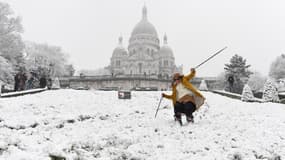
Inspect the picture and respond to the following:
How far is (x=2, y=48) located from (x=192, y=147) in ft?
103

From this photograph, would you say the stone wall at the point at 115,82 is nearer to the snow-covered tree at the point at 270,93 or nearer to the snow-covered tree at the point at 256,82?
the snow-covered tree at the point at 256,82

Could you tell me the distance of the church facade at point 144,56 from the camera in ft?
288

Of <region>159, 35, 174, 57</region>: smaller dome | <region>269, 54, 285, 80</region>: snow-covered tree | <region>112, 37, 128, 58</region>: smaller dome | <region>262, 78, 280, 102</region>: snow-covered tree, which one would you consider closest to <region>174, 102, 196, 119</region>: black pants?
<region>262, 78, 280, 102</region>: snow-covered tree

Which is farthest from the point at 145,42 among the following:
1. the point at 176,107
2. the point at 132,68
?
the point at 176,107

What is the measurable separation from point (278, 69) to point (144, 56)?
1668 inches

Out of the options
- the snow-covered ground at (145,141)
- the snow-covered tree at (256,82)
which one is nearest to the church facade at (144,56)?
the snow-covered tree at (256,82)

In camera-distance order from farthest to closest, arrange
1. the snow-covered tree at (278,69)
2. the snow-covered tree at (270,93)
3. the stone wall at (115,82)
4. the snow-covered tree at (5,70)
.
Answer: the snow-covered tree at (278,69), the stone wall at (115,82), the snow-covered tree at (5,70), the snow-covered tree at (270,93)

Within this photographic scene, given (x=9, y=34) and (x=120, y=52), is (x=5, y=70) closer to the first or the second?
(x=9, y=34)

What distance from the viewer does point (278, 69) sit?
57.6 m

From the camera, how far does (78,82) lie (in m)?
60.1

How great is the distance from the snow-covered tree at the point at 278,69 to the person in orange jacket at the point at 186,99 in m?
54.8

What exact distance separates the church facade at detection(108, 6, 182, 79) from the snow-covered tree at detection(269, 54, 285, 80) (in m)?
32.5

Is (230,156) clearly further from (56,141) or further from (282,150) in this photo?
(56,141)

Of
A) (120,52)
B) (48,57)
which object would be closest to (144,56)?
(120,52)
